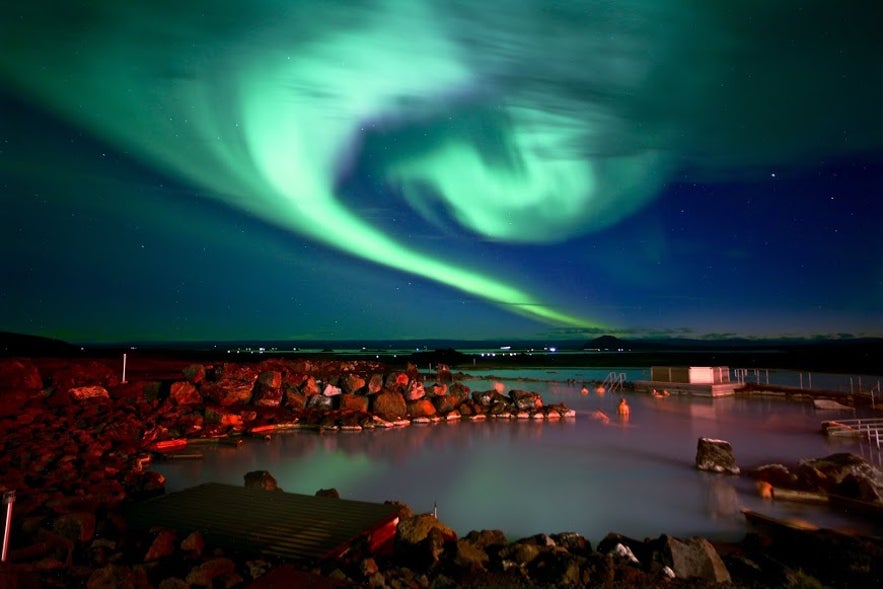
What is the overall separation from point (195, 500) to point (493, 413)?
17.5 m

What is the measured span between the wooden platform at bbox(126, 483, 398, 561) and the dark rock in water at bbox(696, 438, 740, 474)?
10.4 metres

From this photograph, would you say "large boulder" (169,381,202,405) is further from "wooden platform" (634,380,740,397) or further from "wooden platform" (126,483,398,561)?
"wooden platform" (634,380,740,397)

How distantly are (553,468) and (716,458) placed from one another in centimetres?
453

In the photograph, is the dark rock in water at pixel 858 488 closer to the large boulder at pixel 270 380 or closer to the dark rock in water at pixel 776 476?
the dark rock in water at pixel 776 476

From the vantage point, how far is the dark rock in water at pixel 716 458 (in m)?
14.3

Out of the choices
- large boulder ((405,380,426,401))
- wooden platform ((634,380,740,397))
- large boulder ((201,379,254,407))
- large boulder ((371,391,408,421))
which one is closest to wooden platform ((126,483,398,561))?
large boulder ((201,379,254,407))

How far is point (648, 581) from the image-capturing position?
21.3ft

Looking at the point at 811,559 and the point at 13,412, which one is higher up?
the point at 13,412

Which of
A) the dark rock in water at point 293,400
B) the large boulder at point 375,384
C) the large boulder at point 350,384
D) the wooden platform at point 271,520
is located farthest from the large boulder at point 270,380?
the wooden platform at point 271,520

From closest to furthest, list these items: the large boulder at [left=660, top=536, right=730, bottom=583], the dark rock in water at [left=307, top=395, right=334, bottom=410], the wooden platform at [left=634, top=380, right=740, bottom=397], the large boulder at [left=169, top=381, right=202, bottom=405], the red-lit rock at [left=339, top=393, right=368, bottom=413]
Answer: the large boulder at [left=660, top=536, right=730, bottom=583] < the large boulder at [left=169, top=381, right=202, bottom=405] < the red-lit rock at [left=339, top=393, right=368, bottom=413] < the dark rock in water at [left=307, top=395, right=334, bottom=410] < the wooden platform at [left=634, top=380, right=740, bottom=397]

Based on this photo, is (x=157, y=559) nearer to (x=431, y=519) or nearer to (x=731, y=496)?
(x=431, y=519)

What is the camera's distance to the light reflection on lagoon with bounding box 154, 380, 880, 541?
11.2 metres

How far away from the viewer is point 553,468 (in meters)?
15.5

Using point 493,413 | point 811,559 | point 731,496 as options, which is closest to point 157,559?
point 811,559
